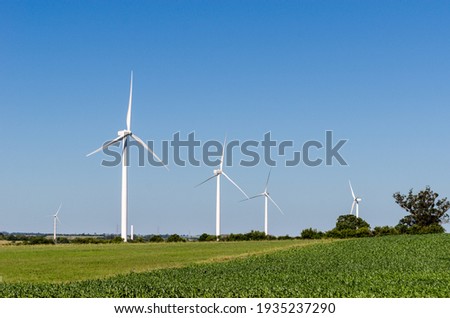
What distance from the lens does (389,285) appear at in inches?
1065

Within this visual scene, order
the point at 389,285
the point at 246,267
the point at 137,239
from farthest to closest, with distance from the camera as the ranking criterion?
the point at 137,239
the point at 246,267
the point at 389,285

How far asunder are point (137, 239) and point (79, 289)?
63716mm

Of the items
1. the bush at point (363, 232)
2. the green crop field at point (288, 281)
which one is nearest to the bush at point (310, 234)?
the bush at point (363, 232)

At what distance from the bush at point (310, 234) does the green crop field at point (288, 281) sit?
38796 millimetres

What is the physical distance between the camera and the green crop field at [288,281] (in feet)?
80.3

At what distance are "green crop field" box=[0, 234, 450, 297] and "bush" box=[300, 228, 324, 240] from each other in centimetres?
3880

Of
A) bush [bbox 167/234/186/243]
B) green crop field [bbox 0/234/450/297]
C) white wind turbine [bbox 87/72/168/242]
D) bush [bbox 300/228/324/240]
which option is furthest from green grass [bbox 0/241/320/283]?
bush [bbox 300/228/324/240]

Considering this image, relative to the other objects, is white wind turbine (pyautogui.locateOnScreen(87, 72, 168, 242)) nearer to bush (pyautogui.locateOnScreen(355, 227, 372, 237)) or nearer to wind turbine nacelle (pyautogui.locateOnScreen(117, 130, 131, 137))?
wind turbine nacelle (pyautogui.locateOnScreen(117, 130, 131, 137))

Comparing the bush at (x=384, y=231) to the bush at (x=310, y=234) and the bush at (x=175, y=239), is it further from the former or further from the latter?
the bush at (x=175, y=239)

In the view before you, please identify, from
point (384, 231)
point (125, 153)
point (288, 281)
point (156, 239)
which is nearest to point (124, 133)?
point (125, 153)

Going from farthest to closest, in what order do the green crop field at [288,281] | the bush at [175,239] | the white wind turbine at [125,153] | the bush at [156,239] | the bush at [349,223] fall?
the bush at [349,223], the bush at [175,239], the bush at [156,239], the white wind turbine at [125,153], the green crop field at [288,281]

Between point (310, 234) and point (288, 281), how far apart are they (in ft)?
199
